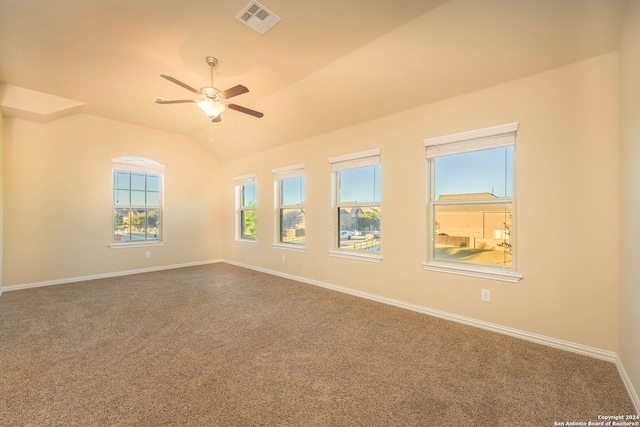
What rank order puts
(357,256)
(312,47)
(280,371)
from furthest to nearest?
(357,256) → (312,47) → (280,371)

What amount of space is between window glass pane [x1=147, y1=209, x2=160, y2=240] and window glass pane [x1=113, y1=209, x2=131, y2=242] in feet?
1.24

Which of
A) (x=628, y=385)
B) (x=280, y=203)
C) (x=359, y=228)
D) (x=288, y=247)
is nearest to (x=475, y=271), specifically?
(x=628, y=385)

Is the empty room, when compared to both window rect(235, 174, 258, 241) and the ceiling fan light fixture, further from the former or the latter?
window rect(235, 174, 258, 241)

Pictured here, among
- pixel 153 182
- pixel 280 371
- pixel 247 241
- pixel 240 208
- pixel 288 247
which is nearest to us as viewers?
pixel 280 371

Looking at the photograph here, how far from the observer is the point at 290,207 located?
523cm

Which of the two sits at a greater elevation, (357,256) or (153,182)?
(153,182)

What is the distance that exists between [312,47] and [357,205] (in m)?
2.24

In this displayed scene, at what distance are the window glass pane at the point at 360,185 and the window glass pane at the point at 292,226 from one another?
1063 millimetres

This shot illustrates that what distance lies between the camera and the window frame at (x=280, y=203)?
16.0 feet

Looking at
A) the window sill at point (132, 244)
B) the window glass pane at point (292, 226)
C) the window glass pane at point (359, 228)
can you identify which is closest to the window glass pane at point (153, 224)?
the window sill at point (132, 244)

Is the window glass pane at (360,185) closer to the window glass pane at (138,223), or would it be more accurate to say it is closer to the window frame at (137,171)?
the window frame at (137,171)

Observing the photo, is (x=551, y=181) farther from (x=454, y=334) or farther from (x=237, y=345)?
(x=237, y=345)

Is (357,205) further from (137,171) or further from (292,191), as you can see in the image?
(137,171)

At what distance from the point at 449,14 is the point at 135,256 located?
6.49m
